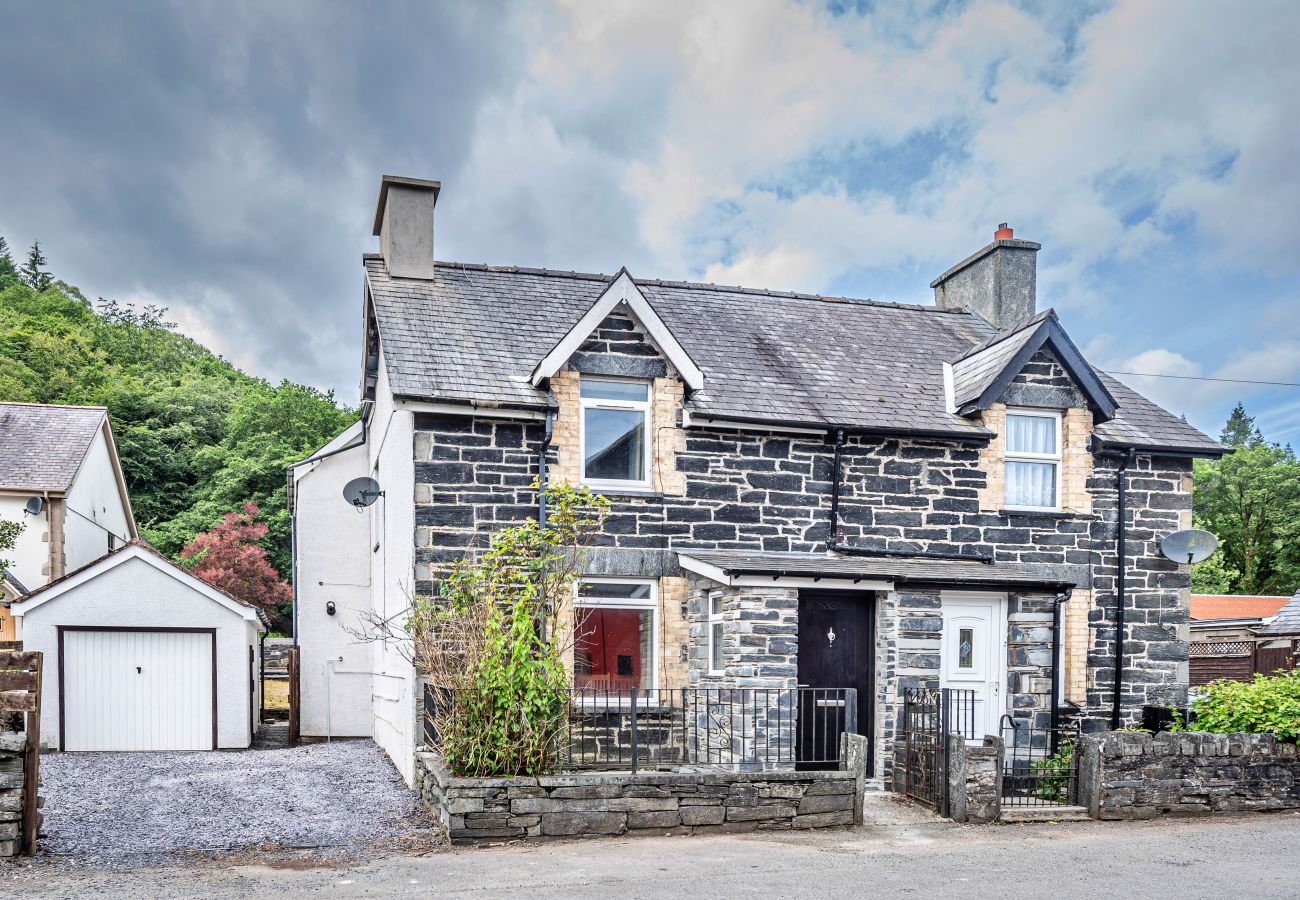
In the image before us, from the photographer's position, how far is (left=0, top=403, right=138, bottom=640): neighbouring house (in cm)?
2366

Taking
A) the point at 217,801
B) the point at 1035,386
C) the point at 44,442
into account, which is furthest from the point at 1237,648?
the point at 44,442

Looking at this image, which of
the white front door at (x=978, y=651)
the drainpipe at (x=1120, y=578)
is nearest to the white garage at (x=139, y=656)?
the white front door at (x=978, y=651)

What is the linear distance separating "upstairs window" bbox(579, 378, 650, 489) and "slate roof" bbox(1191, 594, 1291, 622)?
2654 centimetres

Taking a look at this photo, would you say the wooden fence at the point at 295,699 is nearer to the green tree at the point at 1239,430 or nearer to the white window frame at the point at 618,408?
Answer: the white window frame at the point at 618,408

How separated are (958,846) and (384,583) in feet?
31.8

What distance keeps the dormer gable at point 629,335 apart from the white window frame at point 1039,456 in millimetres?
4808

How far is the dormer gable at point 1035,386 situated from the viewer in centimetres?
1513

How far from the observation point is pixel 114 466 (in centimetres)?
2969

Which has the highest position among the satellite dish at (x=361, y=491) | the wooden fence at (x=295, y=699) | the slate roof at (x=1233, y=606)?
the satellite dish at (x=361, y=491)

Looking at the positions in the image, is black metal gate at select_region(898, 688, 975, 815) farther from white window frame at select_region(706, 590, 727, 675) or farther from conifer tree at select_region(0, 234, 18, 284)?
conifer tree at select_region(0, 234, 18, 284)

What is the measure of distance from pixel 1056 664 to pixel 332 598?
12391 millimetres

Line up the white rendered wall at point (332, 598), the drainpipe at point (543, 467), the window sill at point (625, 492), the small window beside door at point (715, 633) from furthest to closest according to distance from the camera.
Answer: the white rendered wall at point (332, 598)
the window sill at point (625, 492)
the drainpipe at point (543, 467)
the small window beside door at point (715, 633)

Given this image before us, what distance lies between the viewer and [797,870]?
8.88 meters

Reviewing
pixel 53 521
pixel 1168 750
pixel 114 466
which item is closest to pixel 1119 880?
pixel 1168 750
